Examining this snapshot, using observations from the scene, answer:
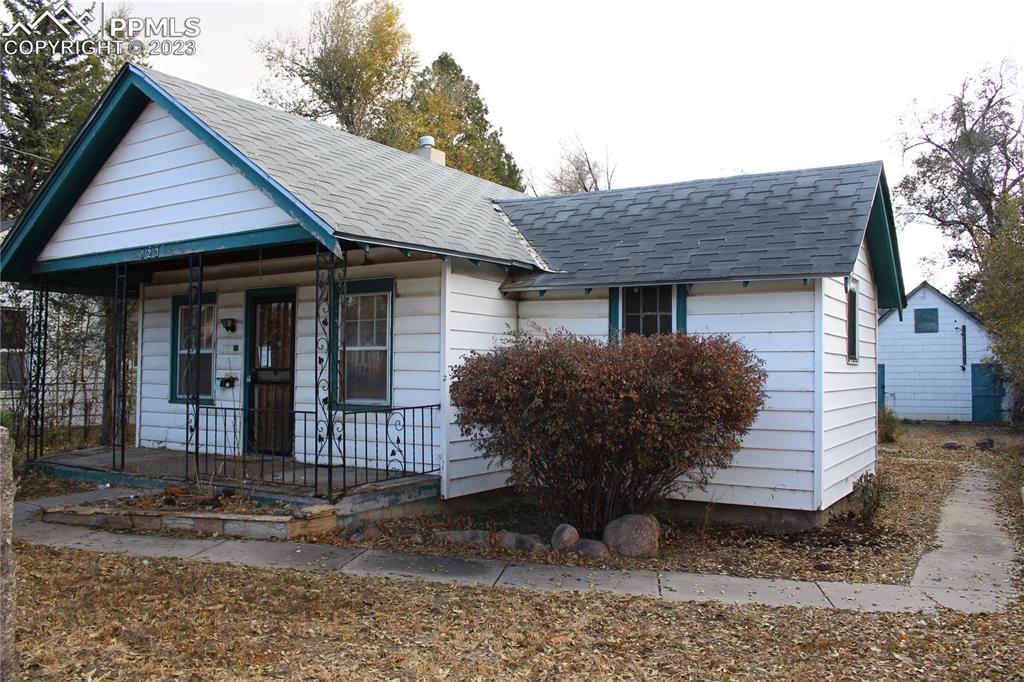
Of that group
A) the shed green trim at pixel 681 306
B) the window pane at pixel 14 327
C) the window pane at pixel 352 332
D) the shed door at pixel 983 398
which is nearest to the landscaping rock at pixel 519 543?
the shed green trim at pixel 681 306

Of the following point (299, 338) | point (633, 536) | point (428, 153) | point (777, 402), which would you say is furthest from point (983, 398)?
point (299, 338)

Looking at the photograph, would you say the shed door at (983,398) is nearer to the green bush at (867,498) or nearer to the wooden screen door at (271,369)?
the green bush at (867,498)

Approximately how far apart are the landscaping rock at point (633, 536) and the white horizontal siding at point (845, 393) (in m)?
2.22

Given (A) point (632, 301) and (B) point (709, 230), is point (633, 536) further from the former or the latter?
(B) point (709, 230)

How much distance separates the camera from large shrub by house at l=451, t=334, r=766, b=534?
6.92 metres

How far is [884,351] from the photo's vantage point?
2655 cm

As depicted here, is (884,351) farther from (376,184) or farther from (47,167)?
(47,167)

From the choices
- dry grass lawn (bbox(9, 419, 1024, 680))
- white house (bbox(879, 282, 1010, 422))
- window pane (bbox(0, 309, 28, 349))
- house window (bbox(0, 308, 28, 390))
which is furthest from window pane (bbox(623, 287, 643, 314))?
white house (bbox(879, 282, 1010, 422))

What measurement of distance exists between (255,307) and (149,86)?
316 cm

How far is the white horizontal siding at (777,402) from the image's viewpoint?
27.4 feet

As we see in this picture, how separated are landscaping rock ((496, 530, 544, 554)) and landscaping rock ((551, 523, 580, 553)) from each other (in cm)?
14

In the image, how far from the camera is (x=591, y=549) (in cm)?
714

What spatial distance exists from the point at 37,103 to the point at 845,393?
18.0 meters

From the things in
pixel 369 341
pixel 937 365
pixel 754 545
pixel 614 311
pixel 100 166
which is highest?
pixel 100 166
